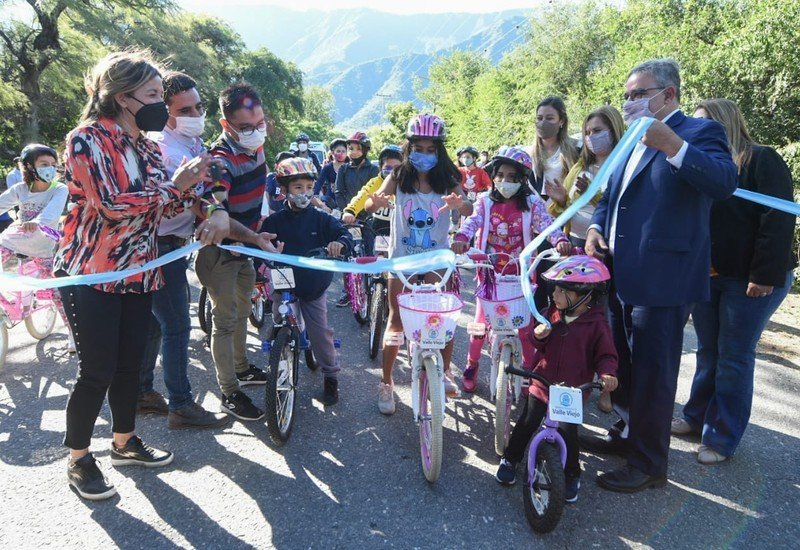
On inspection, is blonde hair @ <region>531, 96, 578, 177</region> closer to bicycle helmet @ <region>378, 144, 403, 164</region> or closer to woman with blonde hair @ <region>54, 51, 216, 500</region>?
bicycle helmet @ <region>378, 144, 403, 164</region>

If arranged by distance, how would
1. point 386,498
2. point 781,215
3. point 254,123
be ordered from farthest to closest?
point 254,123 < point 781,215 < point 386,498

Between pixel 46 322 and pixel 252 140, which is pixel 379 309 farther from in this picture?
pixel 46 322

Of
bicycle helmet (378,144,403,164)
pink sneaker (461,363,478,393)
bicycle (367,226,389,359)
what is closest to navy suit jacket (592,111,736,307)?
pink sneaker (461,363,478,393)

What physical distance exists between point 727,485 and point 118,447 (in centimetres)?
383

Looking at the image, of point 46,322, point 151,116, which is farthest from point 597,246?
point 46,322

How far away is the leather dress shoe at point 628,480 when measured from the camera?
305 centimetres

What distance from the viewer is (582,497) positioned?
9.88 feet

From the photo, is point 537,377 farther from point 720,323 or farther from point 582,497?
point 720,323

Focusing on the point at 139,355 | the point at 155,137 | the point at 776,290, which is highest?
the point at 155,137

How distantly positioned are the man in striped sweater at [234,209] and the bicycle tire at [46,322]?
9.25 feet

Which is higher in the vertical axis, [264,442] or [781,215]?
[781,215]

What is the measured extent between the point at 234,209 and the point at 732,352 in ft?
11.4

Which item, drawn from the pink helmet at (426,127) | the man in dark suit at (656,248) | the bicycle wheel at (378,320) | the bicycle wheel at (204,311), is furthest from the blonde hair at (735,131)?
the bicycle wheel at (204,311)

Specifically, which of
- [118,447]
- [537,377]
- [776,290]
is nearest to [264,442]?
[118,447]
